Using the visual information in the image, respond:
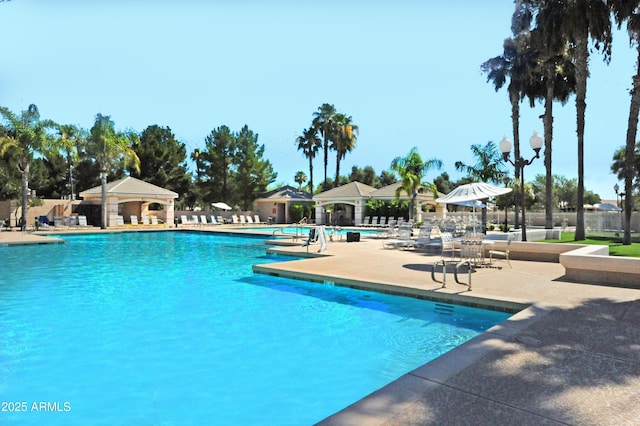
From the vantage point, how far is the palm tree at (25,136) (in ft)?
83.6

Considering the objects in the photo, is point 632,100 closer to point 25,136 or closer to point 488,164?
point 488,164

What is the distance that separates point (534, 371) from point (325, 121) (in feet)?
146

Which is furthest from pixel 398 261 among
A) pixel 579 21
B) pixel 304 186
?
pixel 304 186

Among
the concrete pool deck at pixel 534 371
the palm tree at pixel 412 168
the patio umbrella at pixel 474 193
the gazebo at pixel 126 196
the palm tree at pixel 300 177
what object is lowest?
the concrete pool deck at pixel 534 371

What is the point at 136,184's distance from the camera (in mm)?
34062

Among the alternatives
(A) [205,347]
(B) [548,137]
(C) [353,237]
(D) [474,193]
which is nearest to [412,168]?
(B) [548,137]

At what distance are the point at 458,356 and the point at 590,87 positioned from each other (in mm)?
19660

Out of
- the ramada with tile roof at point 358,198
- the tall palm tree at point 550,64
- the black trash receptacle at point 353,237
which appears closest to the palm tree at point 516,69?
the tall palm tree at point 550,64

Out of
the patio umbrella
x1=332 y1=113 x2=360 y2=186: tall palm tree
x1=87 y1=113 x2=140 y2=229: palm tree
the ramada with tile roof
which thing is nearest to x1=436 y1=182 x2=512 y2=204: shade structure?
the patio umbrella

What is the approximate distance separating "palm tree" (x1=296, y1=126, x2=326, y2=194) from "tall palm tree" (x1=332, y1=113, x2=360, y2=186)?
8.08ft

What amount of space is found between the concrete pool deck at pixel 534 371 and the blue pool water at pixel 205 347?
3.18ft

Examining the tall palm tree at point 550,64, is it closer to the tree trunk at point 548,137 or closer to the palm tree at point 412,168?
the tree trunk at point 548,137

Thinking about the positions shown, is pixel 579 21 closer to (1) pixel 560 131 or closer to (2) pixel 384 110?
(1) pixel 560 131

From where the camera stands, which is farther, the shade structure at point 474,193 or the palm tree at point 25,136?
the palm tree at point 25,136
